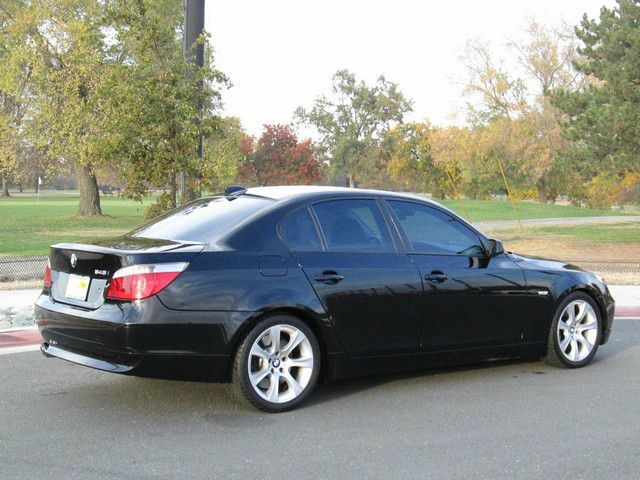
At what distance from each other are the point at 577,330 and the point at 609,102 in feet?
68.3

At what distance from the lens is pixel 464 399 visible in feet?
20.2

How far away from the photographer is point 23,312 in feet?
31.0

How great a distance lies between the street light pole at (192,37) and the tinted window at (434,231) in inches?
242

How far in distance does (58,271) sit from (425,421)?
276 centimetres

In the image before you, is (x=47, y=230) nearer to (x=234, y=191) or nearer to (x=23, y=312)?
(x=23, y=312)

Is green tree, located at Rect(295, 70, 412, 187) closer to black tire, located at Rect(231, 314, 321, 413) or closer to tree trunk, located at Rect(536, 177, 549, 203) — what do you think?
tree trunk, located at Rect(536, 177, 549, 203)

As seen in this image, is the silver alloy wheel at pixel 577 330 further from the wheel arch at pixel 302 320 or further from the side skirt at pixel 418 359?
the wheel arch at pixel 302 320

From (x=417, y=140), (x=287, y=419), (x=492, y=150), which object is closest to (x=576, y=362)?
(x=287, y=419)

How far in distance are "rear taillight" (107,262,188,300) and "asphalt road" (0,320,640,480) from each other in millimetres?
844

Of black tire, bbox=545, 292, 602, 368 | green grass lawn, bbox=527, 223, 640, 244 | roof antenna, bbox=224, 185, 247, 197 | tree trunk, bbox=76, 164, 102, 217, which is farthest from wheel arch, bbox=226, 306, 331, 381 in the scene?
tree trunk, bbox=76, 164, 102, 217

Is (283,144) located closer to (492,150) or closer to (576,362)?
(492,150)

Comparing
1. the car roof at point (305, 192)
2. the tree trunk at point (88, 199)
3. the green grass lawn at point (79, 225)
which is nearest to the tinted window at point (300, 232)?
the car roof at point (305, 192)

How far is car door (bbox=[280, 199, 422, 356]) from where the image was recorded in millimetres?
5887

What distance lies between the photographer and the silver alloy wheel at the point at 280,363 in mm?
5578
